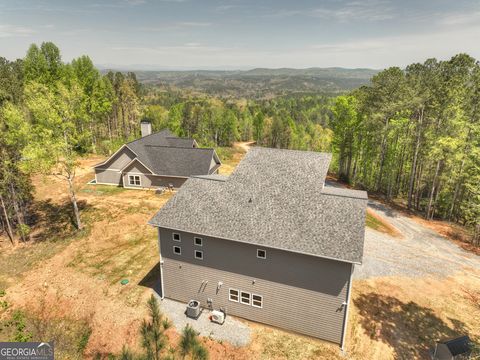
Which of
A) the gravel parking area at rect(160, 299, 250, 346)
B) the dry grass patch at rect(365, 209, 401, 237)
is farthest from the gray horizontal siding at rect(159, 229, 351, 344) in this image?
the dry grass patch at rect(365, 209, 401, 237)

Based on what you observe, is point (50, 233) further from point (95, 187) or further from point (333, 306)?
point (333, 306)

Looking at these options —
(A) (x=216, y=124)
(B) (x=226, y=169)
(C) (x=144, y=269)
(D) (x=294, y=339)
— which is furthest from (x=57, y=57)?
(D) (x=294, y=339)

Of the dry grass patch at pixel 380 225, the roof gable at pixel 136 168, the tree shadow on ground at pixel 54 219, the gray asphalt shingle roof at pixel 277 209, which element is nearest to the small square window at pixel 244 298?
the gray asphalt shingle roof at pixel 277 209

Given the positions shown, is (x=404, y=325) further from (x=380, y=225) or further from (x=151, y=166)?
(x=151, y=166)

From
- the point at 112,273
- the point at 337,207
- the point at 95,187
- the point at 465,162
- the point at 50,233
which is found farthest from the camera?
the point at 95,187

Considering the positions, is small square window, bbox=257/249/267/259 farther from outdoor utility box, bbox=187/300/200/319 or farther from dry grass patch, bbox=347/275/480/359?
dry grass patch, bbox=347/275/480/359

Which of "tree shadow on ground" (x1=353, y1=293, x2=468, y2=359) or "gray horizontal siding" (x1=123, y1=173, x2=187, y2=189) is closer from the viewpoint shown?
"tree shadow on ground" (x1=353, y1=293, x2=468, y2=359)
